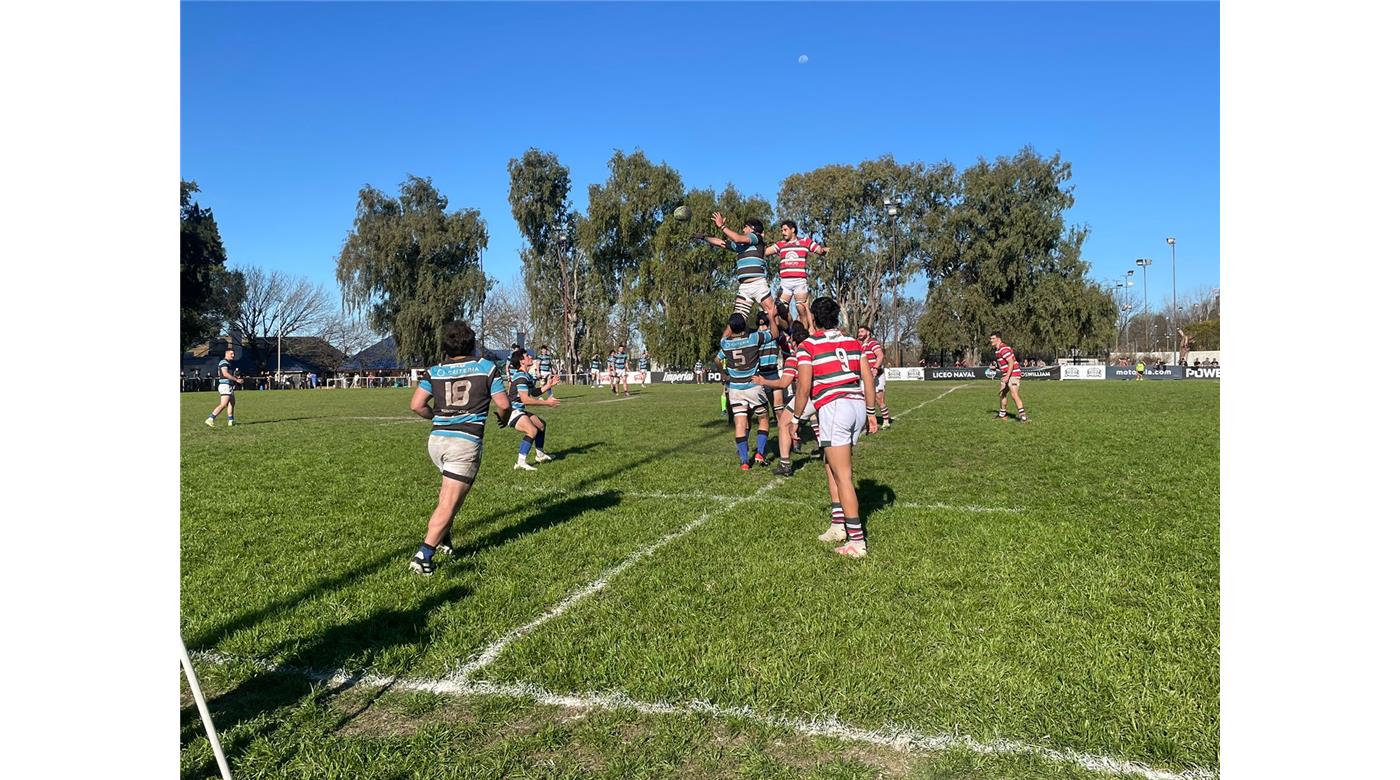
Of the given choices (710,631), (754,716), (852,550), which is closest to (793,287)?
(852,550)

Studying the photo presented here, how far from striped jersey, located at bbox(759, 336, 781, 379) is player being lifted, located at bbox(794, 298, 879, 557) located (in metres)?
4.47

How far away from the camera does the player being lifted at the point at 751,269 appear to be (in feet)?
38.2

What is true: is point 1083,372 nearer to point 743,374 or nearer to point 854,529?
point 743,374

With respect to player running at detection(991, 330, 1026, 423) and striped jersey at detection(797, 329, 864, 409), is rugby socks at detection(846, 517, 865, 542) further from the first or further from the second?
player running at detection(991, 330, 1026, 423)

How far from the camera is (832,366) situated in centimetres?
622

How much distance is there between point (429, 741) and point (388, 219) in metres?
55.1

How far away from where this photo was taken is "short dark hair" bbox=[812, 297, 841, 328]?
6.22 m

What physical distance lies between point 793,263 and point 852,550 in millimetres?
7092

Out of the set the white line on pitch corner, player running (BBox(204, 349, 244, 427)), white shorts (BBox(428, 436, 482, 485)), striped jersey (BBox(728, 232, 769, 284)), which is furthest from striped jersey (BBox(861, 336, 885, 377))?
player running (BBox(204, 349, 244, 427))

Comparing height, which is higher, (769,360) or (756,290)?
(756,290)
